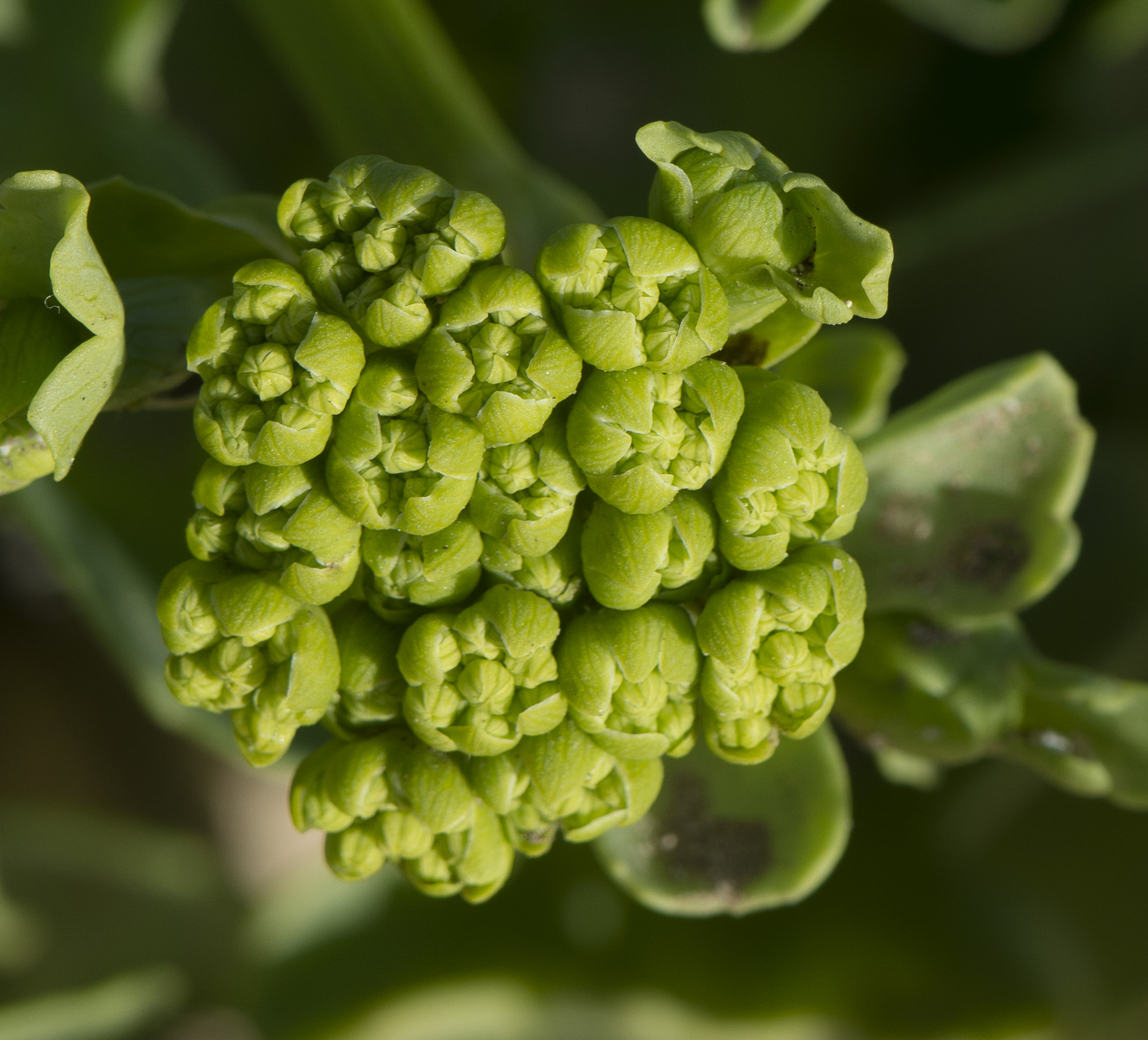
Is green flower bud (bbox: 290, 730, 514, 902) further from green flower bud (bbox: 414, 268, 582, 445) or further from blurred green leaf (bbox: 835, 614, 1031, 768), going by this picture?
blurred green leaf (bbox: 835, 614, 1031, 768)

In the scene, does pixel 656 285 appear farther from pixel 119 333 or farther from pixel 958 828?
pixel 958 828

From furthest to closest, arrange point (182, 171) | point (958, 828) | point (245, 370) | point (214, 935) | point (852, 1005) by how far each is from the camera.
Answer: point (214, 935) → point (958, 828) → point (852, 1005) → point (182, 171) → point (245, 370)

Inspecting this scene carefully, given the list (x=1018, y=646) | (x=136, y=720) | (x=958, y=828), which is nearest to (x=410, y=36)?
(x=1018, y=646)

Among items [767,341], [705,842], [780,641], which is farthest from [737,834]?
[767,341]

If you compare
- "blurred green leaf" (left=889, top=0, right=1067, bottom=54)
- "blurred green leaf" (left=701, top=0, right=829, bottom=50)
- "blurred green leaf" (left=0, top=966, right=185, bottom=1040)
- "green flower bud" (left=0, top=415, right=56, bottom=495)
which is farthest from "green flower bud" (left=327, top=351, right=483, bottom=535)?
"blurred green leaf" (left=0, top=966, right=185, bottom=1040)

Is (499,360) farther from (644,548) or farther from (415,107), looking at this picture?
(415,107)
